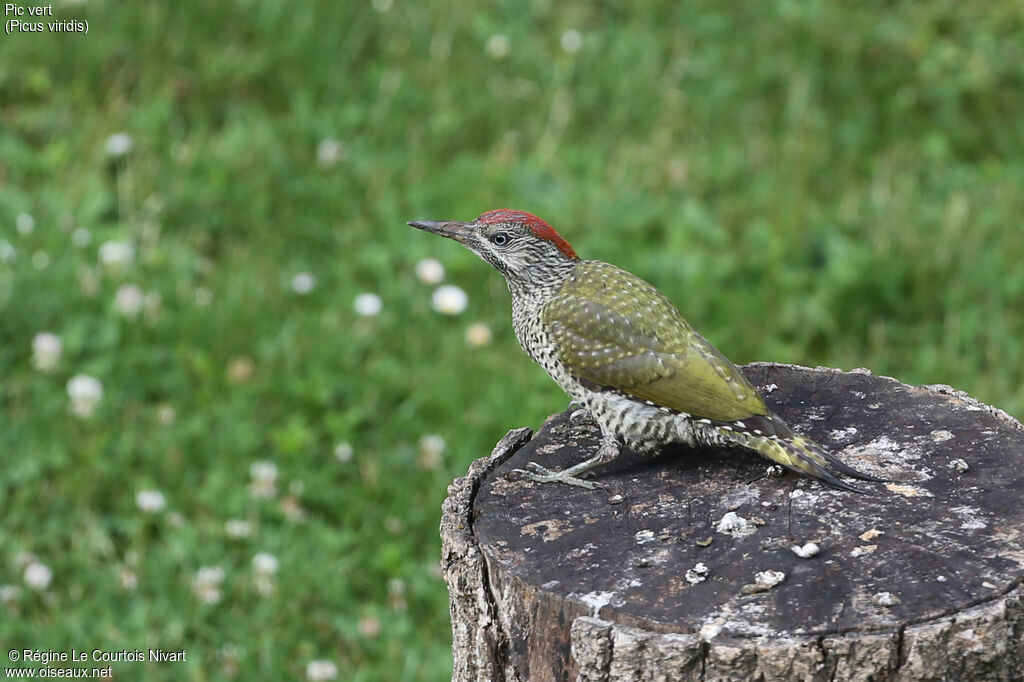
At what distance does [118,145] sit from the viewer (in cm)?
651

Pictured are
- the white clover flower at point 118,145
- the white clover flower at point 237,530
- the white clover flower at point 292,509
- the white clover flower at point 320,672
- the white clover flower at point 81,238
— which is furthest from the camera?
the white clover flower at point 118,145

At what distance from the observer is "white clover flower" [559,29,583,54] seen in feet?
25.0

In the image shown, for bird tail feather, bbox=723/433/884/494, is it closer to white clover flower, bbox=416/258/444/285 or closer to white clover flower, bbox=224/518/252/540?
white clover flower, bbox=224/518/252/540

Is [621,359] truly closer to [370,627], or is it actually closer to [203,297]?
[370,627]

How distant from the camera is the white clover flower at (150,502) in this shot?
504cm

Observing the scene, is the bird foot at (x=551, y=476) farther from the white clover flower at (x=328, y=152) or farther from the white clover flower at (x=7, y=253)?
the white clover flower at (x=328, y=152)

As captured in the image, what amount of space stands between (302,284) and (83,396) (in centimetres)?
109

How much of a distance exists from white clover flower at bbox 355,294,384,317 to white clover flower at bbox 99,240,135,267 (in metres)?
1.01

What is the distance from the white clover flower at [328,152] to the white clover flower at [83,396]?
6.07 feet

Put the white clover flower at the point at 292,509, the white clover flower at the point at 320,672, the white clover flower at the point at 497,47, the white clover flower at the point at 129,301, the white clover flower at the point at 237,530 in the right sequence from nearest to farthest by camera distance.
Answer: the white clover flower at the point at 320,672 → the white clover flower at the point at 237,530 → the white clover flower at the point at 292,509 → the white clover flower at the point at 129,301 → the white clover flower at the point at 497,47

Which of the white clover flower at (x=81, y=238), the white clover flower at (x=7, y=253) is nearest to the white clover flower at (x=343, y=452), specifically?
the white clover flower at (x=81, y=238)

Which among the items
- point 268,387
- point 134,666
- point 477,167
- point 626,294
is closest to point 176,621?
point 134,666

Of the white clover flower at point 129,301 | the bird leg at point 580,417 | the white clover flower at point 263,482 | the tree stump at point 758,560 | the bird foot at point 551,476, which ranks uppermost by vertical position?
the tree stump at point 758,560

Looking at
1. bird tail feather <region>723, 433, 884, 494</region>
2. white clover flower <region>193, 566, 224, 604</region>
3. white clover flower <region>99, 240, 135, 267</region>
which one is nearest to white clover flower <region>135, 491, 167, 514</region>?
white clover flower <region>193, 566, 224, 604</region>
